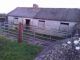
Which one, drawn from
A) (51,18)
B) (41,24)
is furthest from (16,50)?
(41,24)

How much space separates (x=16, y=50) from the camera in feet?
31.3

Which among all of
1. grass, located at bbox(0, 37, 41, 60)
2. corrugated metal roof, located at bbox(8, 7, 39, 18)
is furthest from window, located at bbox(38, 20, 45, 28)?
grass, located at bbox(0, 37, 41, 60)

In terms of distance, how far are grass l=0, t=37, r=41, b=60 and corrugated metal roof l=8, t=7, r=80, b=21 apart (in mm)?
9267

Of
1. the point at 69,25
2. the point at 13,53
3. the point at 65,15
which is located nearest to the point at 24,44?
the point at 13,53

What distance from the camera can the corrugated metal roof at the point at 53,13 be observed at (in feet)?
61.2

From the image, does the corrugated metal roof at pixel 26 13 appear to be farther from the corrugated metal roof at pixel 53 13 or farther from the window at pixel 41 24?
the window at pixel 41 24

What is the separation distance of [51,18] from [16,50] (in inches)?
421

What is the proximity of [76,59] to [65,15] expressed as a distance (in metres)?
12.3

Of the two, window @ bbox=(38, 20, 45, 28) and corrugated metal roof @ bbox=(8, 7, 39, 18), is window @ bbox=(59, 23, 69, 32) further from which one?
corrugated metal roof @ bbox=(8, 7, 39, 18)

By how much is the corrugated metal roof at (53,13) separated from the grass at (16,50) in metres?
9.27

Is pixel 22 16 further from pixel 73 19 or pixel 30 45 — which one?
pixel 30 45

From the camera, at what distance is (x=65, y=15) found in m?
19.2

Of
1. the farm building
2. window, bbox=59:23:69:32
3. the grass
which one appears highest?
the farm building

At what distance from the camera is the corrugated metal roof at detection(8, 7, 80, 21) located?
18666mm
